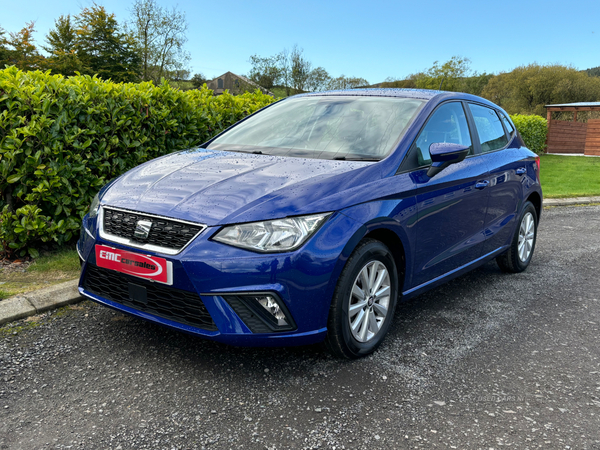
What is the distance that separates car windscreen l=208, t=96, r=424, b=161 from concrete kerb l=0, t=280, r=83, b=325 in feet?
5.20

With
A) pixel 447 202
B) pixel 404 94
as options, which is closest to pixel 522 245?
pixel 447 202

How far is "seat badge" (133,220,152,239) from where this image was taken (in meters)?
2.79

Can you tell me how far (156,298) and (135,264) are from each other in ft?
0.70

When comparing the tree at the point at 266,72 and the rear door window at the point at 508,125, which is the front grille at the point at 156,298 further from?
the tree at the point at 266,72

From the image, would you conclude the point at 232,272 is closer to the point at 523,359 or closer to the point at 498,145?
the point at 523,359

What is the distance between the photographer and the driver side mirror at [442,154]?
343cm

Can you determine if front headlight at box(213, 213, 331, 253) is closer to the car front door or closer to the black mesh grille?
the black mesh grille

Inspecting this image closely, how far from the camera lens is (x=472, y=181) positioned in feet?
13.3

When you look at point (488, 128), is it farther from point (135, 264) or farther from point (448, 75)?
point (448, 75)

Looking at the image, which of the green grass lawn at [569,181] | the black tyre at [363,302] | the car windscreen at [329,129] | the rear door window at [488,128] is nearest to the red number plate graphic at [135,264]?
the black tyre at [363,302]

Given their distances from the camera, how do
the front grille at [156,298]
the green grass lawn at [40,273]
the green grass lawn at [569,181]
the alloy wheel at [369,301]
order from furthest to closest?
the green grass lawn at [569,181], the green grass lawn at [40,273], the alloy wheel at [369,301], the front grille at [156,298]

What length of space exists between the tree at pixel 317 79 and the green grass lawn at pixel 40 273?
171 feet

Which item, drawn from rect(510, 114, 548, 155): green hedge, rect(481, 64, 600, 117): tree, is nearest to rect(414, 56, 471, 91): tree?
rect(481, 64, 600, 117): tree

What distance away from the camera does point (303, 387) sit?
9.43 ft
